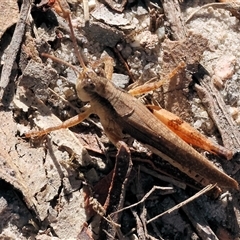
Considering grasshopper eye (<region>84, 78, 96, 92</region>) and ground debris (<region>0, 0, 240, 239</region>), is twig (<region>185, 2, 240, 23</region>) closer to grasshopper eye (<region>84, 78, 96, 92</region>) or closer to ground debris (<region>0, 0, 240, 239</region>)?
ground debris (<region>0, 0, 240, 239</region>)

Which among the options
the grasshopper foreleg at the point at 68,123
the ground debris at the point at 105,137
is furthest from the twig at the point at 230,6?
the grasshopper foreleg at the point at 68,123

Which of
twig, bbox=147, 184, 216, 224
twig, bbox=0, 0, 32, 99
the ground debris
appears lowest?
twig, bbox=147, 184, 216, 224

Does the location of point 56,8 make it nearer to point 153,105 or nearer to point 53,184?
point 153,105

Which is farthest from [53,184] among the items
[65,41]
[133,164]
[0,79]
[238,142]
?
[238,142]

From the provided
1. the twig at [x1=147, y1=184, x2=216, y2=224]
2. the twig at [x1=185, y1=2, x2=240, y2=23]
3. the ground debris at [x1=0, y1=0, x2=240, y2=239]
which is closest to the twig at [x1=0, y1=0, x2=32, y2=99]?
the ground debris at [x1=0, y1=0, x2=240, y2=239]

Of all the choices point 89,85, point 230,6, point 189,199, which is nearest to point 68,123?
point 89,85

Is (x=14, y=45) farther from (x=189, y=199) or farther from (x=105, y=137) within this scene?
(x=189, y=199)

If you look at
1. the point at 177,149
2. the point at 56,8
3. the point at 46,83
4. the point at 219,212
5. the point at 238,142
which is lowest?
the point at 219,212
